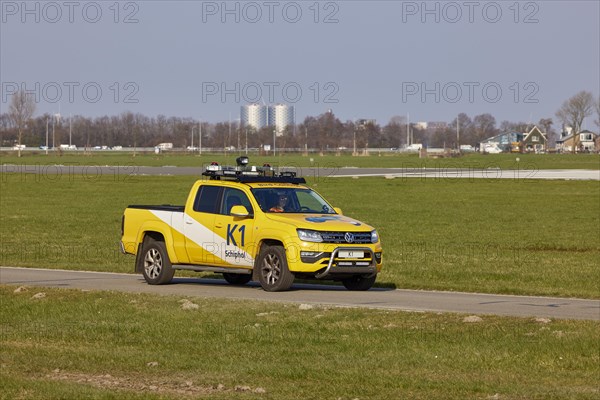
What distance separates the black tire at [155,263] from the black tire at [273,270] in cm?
207

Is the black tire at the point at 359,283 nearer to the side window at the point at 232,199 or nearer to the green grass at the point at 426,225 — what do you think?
the green grass at the point at 426,225

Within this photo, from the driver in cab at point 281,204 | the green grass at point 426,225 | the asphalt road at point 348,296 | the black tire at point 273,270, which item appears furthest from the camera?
the green grass at point 426,225

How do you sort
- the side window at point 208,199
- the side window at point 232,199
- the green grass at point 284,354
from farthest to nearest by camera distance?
the side window at point 208,199 → the side window at point 232,199 → the green grass at point 284,354

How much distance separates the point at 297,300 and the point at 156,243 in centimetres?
398

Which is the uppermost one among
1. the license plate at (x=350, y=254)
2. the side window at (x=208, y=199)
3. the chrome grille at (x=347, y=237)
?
the side window at (x=208, y=199)

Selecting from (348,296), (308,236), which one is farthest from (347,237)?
(348,296)

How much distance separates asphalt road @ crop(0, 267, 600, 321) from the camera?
55.9 feet

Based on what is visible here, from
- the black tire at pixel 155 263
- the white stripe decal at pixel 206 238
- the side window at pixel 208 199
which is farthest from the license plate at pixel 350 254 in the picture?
the black tire at pixel 155 263

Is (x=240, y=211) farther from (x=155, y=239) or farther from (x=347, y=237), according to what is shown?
(x=155, y=239)

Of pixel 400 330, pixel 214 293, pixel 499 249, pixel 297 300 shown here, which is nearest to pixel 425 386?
pixel 400 330

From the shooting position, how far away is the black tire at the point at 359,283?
19969 mm

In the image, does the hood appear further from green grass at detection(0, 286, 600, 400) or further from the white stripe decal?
green grass at detection(0, 286, 600, 400)

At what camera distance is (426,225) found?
1518 inches

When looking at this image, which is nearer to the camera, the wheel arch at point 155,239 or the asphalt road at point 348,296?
the asphalt road at point 348,296
